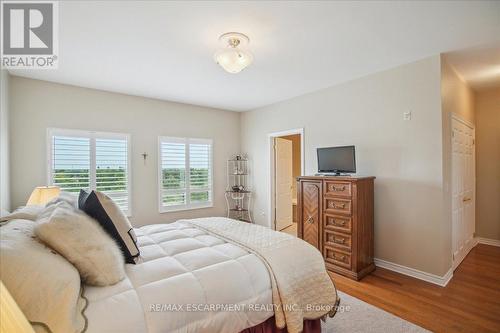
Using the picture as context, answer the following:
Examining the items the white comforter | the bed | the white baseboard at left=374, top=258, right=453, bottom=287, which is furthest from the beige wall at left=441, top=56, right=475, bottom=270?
the white comforter

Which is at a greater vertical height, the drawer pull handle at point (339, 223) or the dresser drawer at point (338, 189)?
the dresser drawer at point (338, 189)

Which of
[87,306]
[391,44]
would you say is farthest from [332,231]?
[87,306]

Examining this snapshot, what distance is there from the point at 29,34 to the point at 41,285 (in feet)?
8.05

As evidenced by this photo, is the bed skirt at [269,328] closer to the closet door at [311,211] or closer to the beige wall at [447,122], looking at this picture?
the closet door at [311,211]

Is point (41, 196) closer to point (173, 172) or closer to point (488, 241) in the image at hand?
point (173, 172)

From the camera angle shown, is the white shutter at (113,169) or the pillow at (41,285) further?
the white shutter at (113,169)

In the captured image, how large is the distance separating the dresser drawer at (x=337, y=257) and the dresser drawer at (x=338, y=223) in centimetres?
29

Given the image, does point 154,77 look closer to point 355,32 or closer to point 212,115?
point 212,115

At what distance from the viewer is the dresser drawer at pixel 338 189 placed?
9.86 feet

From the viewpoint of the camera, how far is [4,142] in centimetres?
289

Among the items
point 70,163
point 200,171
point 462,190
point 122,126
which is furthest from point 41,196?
point 462,190

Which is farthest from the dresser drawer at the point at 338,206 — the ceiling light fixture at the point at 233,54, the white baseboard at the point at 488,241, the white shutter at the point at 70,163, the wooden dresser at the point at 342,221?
the white shutter at the point at 70,163

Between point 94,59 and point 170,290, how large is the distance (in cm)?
282

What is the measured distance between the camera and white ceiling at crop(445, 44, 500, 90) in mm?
2736
